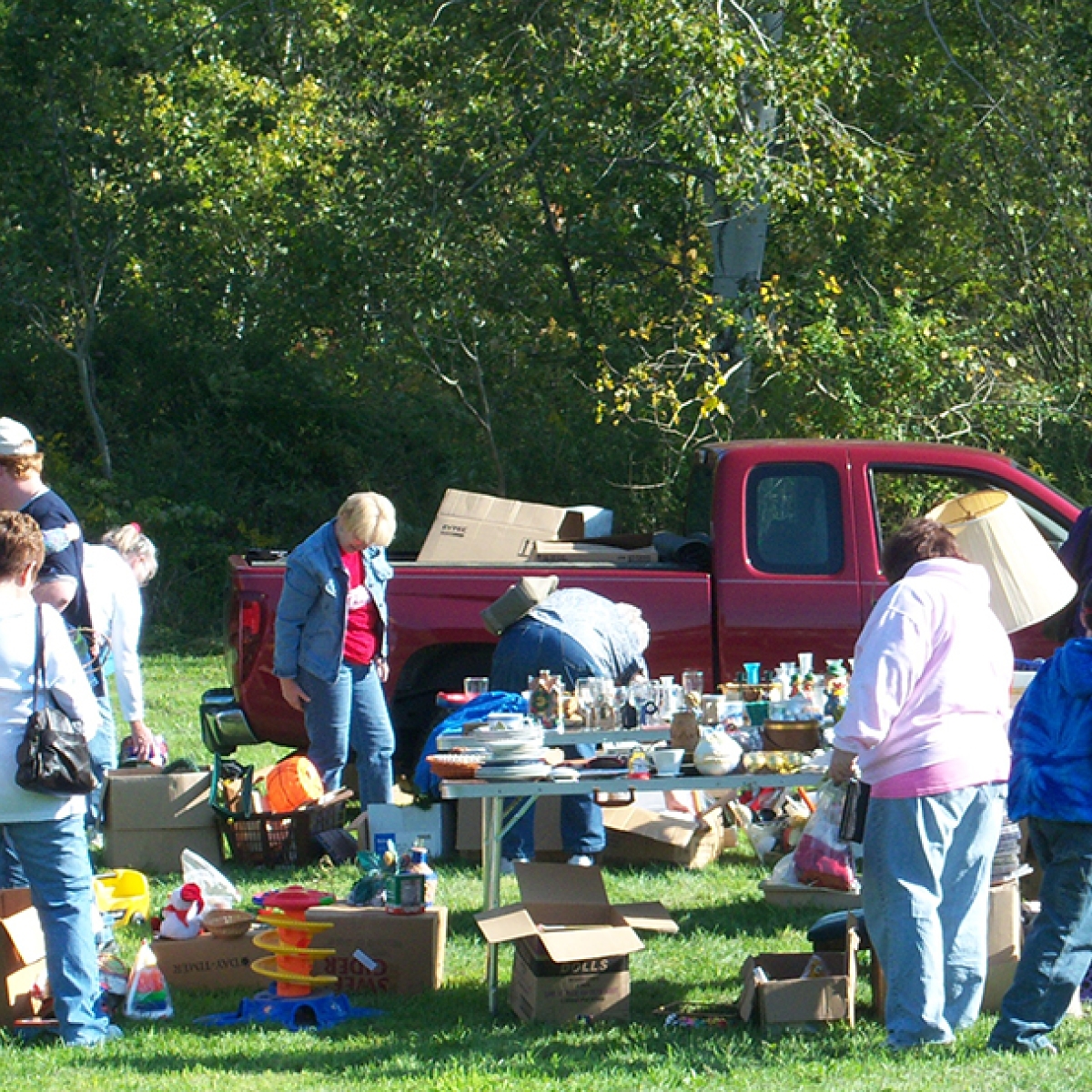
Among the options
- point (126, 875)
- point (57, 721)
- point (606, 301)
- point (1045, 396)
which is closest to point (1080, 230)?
point (1045, 396)

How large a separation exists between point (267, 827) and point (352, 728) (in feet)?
1.90

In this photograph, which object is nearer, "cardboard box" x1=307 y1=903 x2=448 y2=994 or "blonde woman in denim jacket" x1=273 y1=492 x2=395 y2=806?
"cardboard box" x1=307 y1=903 x2=448 y2=994

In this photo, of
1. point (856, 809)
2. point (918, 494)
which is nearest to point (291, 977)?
point (856, 809)

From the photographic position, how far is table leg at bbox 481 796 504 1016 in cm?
543

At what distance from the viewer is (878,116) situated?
48.5ft

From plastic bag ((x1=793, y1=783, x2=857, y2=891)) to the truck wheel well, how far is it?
199 centimetres

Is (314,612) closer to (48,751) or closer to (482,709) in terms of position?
(482,709)

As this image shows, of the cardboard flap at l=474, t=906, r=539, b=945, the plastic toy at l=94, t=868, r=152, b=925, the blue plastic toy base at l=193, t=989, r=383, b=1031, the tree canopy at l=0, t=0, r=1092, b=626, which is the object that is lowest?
the blue plastic toy base at l=193, t=989, r=383, b=1031

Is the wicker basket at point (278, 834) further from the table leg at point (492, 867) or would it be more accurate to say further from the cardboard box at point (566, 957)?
the cardboard box at point (566, 957)

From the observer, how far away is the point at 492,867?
580 cm

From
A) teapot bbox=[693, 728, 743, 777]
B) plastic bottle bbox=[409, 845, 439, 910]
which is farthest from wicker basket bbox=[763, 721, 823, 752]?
plastic bottle bbox=[409, 845, 439, 910]

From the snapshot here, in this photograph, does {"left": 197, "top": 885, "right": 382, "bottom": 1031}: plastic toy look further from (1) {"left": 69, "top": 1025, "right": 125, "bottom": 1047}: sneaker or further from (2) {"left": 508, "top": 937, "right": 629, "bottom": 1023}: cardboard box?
(2) {"left": 508, "top": 937, "right": 629, "bottom": 1023}: cardboard box

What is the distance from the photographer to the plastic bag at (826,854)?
6715 mm

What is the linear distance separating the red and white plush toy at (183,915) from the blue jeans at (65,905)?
811 mm
